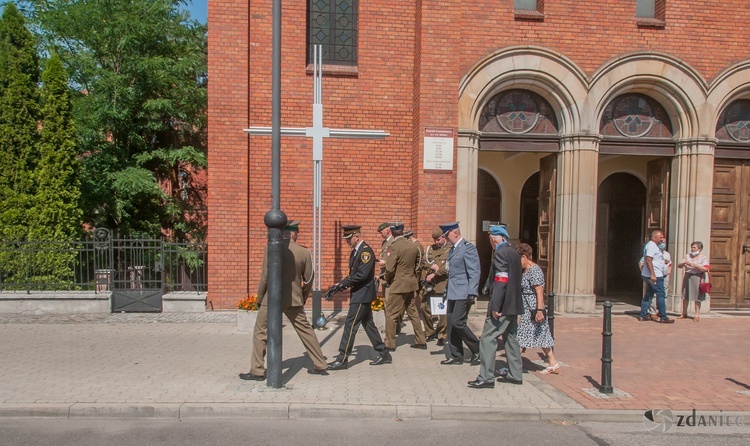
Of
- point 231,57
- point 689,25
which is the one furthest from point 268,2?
point 689,25

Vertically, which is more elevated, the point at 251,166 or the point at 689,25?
the point at 689,25

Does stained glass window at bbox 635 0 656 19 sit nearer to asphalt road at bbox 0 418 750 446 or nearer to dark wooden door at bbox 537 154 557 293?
dark wooden door at bbox 537 154 557 293

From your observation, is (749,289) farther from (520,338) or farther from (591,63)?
(520,338)

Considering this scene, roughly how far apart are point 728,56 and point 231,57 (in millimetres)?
10612

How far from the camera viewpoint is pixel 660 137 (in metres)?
10.4

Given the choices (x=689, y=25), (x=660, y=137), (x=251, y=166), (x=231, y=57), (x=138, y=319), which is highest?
(x=689, y=25)

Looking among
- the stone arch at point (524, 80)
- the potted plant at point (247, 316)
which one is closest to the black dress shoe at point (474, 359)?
the potted plant at point (247, 316)

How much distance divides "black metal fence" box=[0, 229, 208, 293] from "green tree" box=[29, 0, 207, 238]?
3.56 metres

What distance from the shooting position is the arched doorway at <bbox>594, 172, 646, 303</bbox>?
13211 mm

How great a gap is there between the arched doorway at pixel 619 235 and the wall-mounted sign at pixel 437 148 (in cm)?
647

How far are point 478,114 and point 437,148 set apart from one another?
1.24 m

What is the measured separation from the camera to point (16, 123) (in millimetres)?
10969

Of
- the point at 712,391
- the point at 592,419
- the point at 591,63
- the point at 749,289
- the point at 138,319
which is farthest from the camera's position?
the point at 749,289

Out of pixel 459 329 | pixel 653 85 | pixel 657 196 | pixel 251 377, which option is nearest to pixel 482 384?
pixel 459 329
